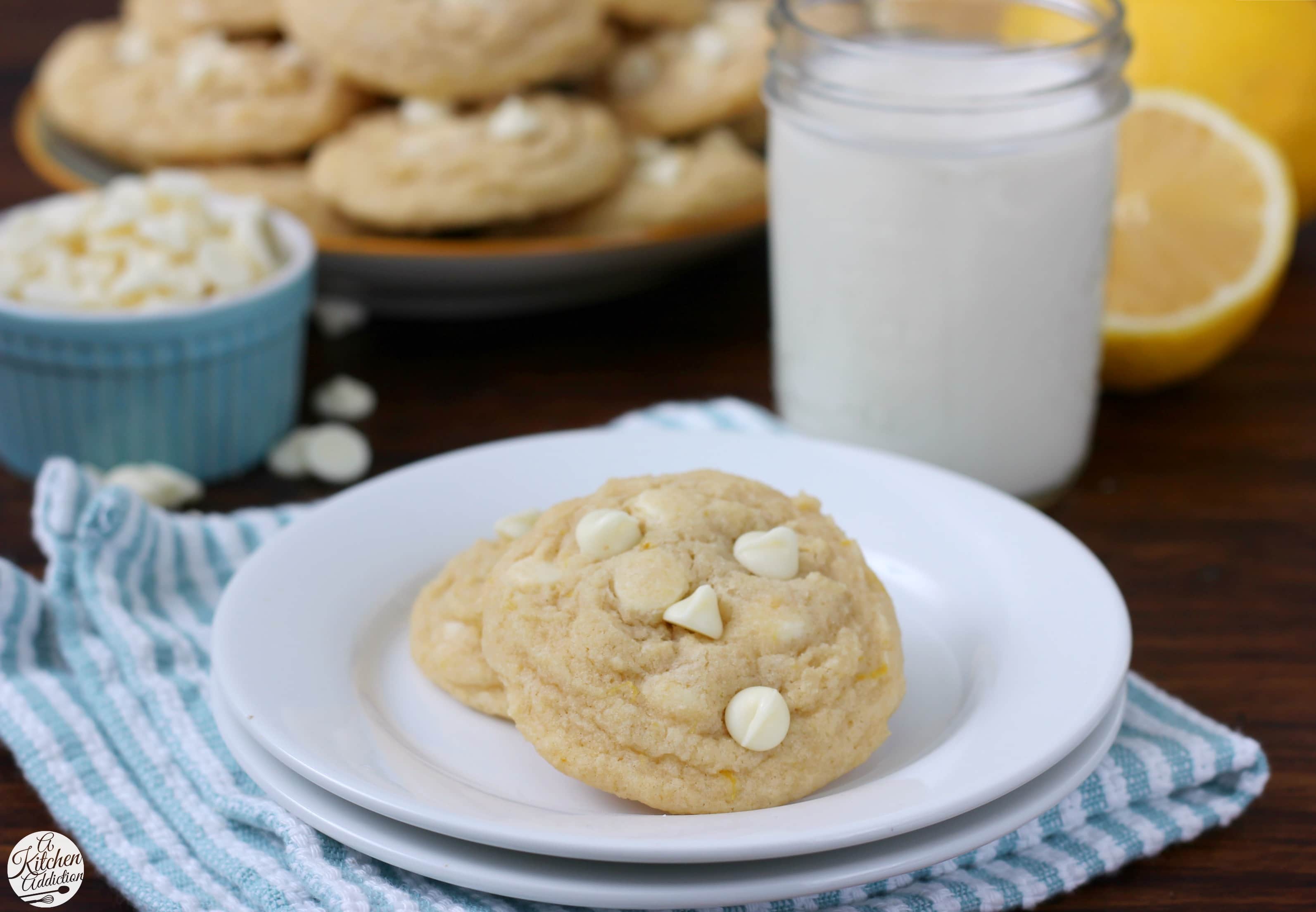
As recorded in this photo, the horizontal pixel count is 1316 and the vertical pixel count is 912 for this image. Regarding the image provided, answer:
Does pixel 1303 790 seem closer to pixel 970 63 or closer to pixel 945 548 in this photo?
pixel 945 548

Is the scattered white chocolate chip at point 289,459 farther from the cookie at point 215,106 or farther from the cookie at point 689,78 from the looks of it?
the cookie at point 689,78

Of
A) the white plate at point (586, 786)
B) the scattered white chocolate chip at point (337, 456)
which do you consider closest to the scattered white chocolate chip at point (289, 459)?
the scattered white chocolate chip at point (337, 456)

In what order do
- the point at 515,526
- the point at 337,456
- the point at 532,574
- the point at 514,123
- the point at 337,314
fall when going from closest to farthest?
the point at 532,574 < the point at 515,526 < the point at 337,456 < the point at 514,123 < the point at 337,314

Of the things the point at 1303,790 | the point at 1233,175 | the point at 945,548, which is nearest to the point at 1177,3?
the point at 1233,175

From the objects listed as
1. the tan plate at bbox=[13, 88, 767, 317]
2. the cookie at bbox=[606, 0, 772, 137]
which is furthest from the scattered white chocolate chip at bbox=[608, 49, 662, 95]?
the tan plate at bbox=[13, 88, 767, 317]

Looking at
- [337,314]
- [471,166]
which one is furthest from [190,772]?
[337,314]

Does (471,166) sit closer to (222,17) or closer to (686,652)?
(222,17)

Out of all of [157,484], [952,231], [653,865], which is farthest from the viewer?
[157,484]
